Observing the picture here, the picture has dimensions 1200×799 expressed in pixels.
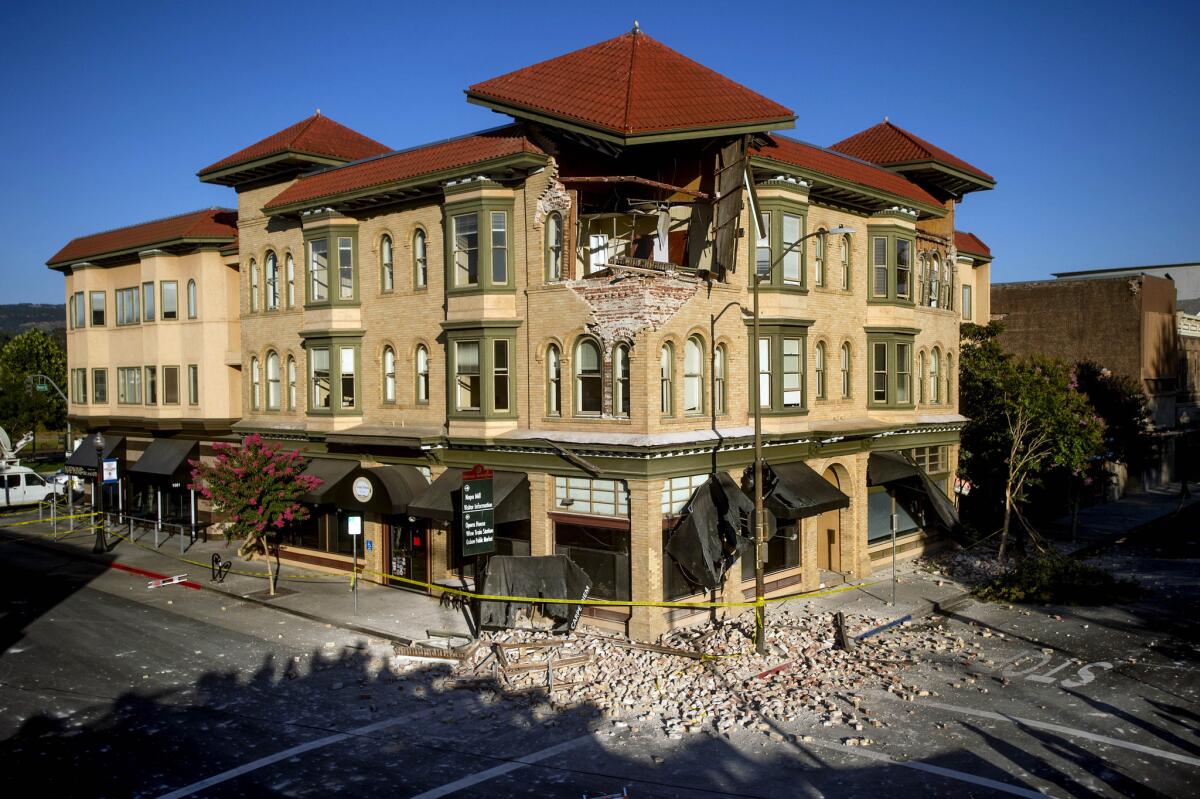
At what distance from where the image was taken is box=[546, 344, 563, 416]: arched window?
81.6 feet

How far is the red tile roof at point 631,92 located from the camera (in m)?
23.6

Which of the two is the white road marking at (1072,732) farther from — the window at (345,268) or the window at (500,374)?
the window at (345,268)

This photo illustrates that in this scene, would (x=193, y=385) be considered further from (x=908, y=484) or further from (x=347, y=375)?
(x=908, y=484)

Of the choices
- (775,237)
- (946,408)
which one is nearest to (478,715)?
(775,237)

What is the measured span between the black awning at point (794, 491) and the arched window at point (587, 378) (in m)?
4.80

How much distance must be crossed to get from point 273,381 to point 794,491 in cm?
1926

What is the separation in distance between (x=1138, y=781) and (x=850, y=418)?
17.2 metres

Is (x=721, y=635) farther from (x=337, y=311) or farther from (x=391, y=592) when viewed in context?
(x=337, y=311)

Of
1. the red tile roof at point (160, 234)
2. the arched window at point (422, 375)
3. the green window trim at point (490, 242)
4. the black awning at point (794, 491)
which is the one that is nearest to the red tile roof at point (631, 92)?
the green window trim at point (490, 242)

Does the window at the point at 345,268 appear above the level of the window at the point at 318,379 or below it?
above

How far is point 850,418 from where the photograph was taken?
3069cm

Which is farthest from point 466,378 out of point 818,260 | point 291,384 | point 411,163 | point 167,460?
point 167,460

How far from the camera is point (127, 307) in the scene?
4194 cm

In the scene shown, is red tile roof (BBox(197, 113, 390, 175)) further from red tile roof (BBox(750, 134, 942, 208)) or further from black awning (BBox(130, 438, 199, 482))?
red tile roof (BBox(750, 134, 942, 208))
